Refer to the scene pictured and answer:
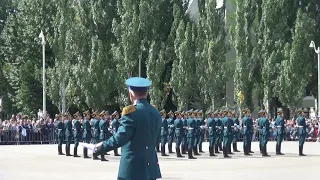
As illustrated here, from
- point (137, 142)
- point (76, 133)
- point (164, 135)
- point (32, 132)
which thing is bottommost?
point (32, 132)

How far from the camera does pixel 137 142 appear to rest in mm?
7035

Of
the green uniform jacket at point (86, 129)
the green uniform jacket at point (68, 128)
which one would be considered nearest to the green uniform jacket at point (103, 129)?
the green uniform jacket at point (86, 129)

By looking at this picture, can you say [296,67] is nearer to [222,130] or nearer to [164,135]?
[222,130]

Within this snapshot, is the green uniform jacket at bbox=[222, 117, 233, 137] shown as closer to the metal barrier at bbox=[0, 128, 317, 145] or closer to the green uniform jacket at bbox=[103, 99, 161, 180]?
the metal barrier at bbox=[0, 128, 317, 145]

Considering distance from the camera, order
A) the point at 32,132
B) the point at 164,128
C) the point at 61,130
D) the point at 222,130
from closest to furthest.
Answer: the point at 222,130 < the point at 164,128 < the point at 61,130 < the point at 32,132

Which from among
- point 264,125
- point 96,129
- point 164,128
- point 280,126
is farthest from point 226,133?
point 96,129

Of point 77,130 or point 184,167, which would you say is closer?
point 184,167

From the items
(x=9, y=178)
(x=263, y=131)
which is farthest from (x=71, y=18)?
(x=9, y=178)

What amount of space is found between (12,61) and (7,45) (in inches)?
48.7

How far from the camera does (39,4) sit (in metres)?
45.0

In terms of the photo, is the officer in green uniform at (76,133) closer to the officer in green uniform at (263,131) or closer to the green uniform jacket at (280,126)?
the officer in green uniform at (263,131)

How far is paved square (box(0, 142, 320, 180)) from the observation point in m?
15.6

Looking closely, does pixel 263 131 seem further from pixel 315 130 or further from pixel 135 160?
pixel 135 160

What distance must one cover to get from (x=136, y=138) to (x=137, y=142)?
46 mm
